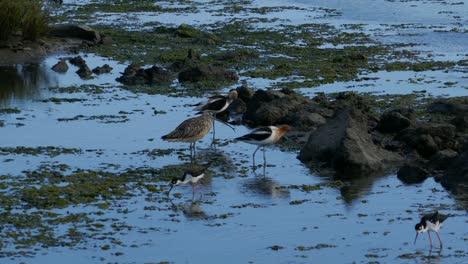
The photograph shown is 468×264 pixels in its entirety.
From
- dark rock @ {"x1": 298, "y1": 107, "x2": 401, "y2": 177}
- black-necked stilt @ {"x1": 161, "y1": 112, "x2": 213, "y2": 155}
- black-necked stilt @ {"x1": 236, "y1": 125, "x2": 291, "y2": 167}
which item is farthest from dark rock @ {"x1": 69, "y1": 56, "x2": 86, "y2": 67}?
dark rock @ {"x1": 298, "y1": 107, "x2": 401, "y2": 177}

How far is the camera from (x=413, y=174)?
18312mm

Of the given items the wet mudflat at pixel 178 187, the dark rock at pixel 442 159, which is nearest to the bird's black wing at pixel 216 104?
the wet mudflat at pixel 178 187

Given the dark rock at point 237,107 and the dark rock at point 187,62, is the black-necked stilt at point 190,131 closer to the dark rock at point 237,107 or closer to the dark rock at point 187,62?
the dark rock at point 237,107

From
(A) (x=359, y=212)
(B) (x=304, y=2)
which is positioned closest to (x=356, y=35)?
(B) (x=304, y=2)

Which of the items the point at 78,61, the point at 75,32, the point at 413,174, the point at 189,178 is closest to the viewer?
the point at 189,178

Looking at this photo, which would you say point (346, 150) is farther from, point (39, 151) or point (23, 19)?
point (23, 19)

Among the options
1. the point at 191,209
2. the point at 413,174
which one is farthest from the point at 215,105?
the point at 191,209

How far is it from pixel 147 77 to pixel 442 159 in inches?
444

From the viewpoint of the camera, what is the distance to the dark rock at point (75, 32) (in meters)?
34.9

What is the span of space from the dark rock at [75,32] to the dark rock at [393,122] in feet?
50.0

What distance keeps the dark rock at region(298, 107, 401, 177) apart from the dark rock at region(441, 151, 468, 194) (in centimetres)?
A: 152

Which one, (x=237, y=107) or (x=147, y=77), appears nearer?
(x=237, y=107)

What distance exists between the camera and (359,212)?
16391 millimetres

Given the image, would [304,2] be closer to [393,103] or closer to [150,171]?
[393,103]
